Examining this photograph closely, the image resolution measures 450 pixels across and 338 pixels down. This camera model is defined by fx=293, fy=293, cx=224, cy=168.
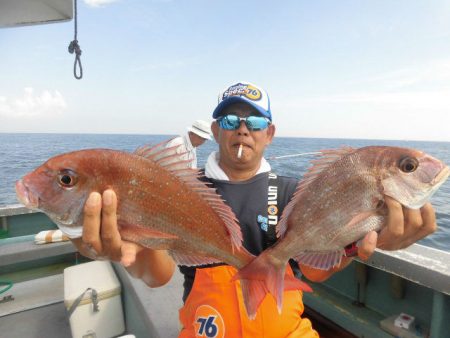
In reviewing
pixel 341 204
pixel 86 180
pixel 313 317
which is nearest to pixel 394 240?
pixel 341 204

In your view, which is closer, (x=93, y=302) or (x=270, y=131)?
(x=270, y=131)

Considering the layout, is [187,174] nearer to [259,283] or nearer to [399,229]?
[259,283]

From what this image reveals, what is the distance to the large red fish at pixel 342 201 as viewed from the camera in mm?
1688

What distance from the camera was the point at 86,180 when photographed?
5.29 ft

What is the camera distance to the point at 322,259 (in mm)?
1883

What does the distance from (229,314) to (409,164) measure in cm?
152

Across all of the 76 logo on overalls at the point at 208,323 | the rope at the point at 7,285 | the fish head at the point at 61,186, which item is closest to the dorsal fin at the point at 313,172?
the 76 logo on overalls at the point at 208,323

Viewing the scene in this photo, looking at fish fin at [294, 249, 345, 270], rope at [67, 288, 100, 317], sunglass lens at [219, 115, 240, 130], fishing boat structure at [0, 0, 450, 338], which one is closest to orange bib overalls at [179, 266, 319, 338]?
fish fin at [294, 249, 345, 270]

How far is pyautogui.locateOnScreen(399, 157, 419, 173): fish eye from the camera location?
1688 millimetres

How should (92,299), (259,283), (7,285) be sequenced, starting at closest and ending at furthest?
1. (259,283)
2. (92,299)
3. (7,285)

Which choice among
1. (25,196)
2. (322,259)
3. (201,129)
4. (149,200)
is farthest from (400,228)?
(201,129)

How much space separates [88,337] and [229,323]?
235 cm

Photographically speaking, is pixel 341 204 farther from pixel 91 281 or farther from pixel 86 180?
pixel 91 281

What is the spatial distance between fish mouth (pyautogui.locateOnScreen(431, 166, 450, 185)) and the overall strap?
3.82 ft
